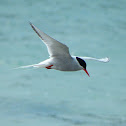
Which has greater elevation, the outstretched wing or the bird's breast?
the outstretched wing

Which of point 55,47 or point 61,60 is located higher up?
point 55,47

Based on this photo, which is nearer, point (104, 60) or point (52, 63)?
point (52, 63)

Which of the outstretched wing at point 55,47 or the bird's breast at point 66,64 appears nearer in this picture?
the outstretched wing at point 55,47

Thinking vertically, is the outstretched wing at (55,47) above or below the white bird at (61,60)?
above

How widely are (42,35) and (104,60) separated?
5.76ft

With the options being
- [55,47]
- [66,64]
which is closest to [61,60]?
[66,64]

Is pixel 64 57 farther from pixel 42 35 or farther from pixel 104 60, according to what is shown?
pixel 104 60

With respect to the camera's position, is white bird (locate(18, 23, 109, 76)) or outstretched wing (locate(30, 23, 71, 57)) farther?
white bird (locate(18, 23, 109, 76))

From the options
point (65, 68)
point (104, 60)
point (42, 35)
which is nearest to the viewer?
point (42, 35)

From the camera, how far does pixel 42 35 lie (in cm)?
528

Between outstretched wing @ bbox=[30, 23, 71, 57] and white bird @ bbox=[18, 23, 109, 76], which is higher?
outstretched wing @ bbox=[30, 23, 71, 57]

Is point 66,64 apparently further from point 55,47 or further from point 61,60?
point 55,47

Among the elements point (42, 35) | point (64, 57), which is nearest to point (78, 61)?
point (64, 57)

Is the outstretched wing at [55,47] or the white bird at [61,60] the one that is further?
the white bird at [61,60]
